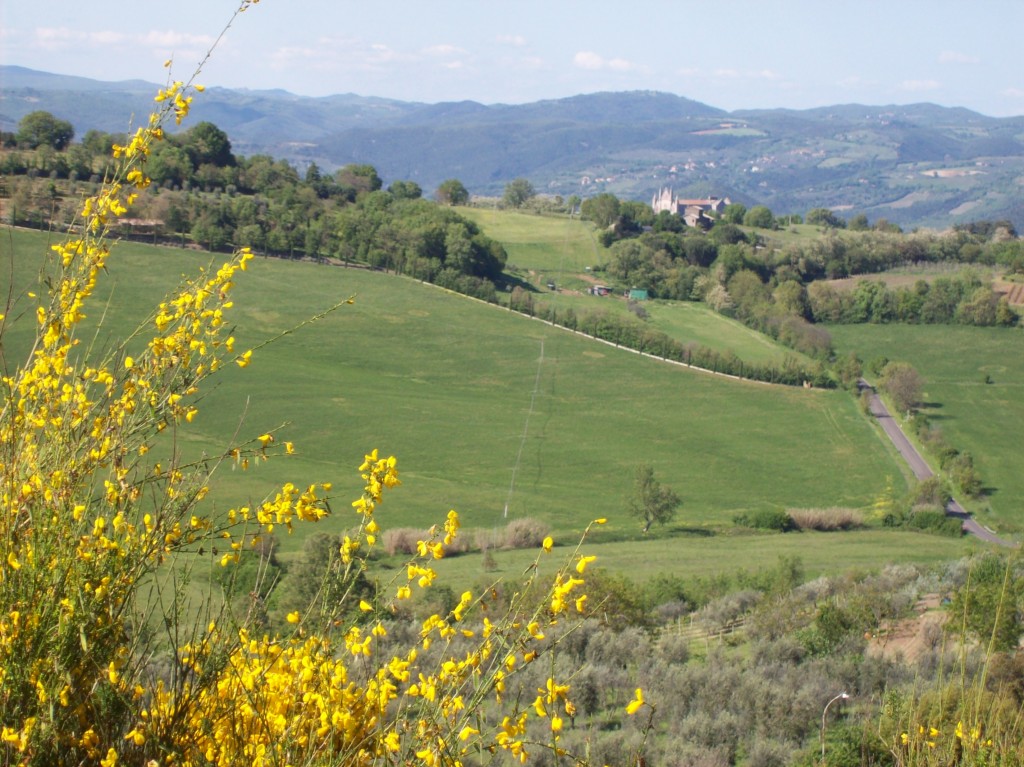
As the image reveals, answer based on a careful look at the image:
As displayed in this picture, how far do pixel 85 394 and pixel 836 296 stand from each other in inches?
2334

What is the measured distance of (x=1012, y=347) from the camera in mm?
52125

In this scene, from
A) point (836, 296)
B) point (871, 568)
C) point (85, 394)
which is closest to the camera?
point (85, 394)

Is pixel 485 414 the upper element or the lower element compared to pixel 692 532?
upper

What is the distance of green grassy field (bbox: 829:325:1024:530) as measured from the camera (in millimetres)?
35938

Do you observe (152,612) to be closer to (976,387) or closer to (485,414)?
(485,414)

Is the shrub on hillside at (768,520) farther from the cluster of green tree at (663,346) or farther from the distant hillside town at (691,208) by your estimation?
the distant hillside town at (691,208)

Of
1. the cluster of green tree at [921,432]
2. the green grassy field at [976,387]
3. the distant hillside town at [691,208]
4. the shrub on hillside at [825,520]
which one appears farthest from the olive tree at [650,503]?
the distant hillside town at [691,208]

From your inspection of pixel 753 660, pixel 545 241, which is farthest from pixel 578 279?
pixel 753 660

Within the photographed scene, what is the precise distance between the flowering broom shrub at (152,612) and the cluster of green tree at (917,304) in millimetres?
56850

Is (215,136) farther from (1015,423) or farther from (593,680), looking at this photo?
(593,680)

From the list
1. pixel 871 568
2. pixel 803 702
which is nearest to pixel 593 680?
pixel 803 702

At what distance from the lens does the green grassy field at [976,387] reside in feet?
118

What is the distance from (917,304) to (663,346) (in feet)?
61.1

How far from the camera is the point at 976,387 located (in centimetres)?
4641
